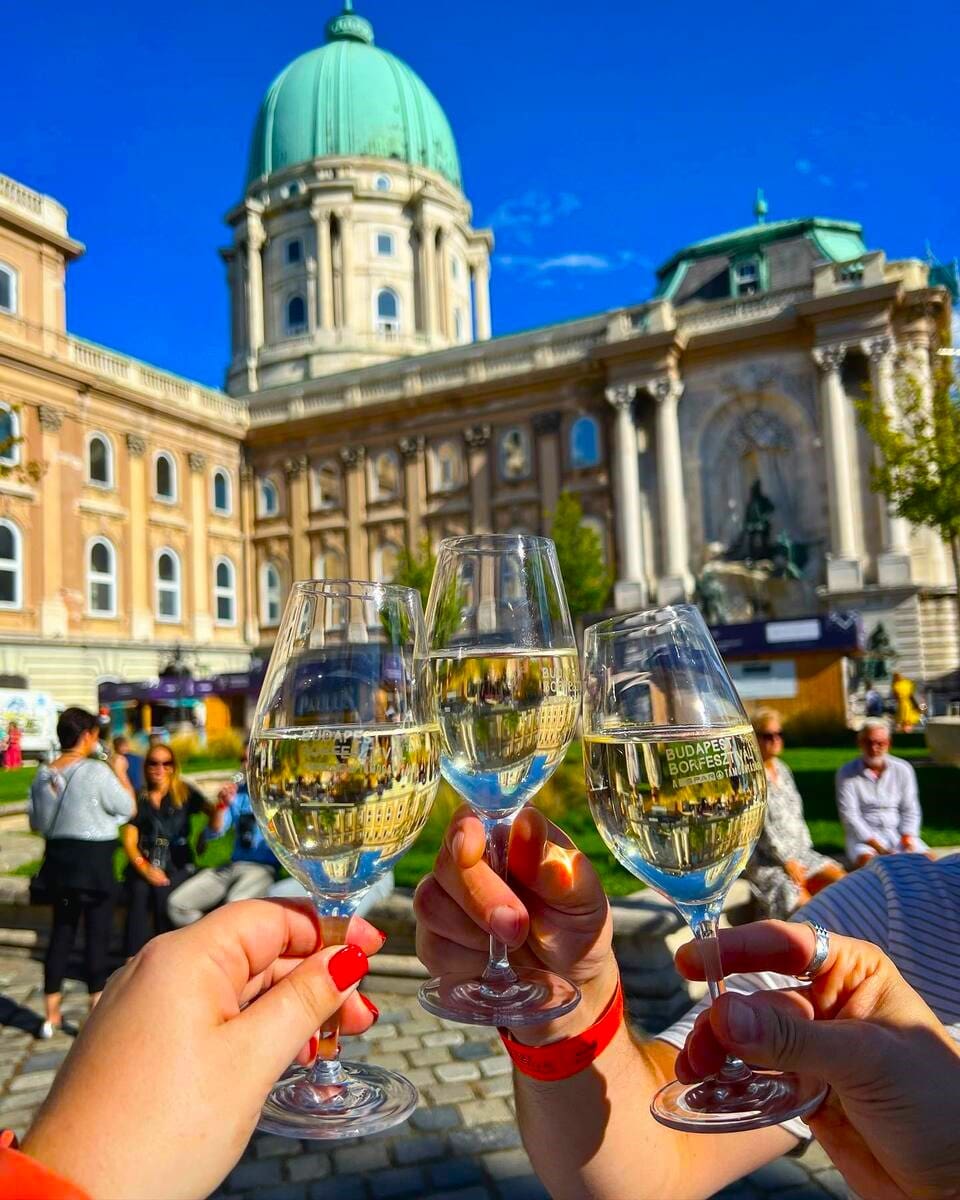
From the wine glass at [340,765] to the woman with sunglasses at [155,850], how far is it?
17.0ft

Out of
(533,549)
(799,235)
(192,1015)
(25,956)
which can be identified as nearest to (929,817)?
(25,956)

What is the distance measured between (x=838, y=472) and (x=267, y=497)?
2287cm

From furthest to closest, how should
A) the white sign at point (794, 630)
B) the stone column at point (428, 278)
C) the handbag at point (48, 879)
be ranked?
the stone column at point (428, 278)
the white sign at point (794, 630)
the handbag at point (48, 879)

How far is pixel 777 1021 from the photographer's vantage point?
3.52 ft

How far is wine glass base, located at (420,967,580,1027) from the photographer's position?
1.24 meters

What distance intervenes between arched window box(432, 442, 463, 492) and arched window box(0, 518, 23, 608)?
1509 cm

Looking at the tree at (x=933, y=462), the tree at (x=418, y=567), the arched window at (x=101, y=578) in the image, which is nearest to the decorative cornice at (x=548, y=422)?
the tree at (x=418, y=567)

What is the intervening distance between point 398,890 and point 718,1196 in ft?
10.2

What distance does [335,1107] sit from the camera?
3.79 feet

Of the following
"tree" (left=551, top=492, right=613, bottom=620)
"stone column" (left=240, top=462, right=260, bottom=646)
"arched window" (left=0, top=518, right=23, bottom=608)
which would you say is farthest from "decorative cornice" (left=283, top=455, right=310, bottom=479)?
"tree" (left=551, top=492, right=613, bottom=620)

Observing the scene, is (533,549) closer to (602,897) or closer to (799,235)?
(602,897)

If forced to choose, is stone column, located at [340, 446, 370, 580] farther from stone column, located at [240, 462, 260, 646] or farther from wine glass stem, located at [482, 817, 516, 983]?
wine glass stem, located at [482, 817, 516, 983]

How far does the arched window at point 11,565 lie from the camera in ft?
93.0

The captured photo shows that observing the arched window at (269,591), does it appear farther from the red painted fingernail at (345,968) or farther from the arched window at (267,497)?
the red painted fingernail at (345,968)
